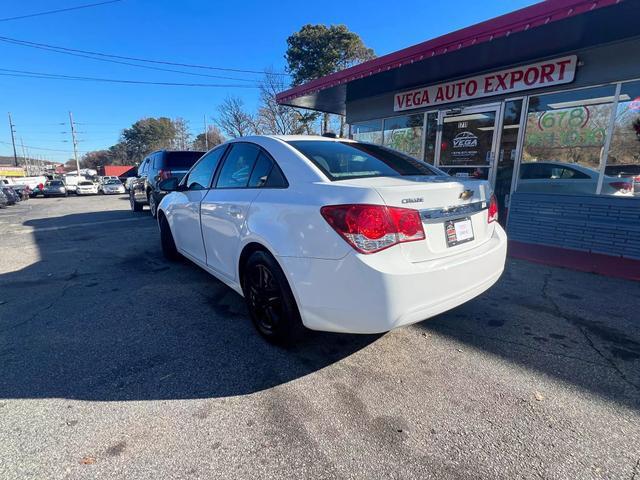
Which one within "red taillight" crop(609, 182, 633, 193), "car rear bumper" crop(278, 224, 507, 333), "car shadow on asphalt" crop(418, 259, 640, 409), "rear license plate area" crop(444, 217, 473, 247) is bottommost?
"car shadow on asphalt" crop(418, 259, 640, 409)

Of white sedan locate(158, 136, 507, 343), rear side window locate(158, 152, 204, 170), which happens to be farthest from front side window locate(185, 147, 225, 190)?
rear side window locate(158, 152, 204, 170)

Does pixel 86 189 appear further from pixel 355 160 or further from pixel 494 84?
pixel 355 160

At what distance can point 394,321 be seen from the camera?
209cm

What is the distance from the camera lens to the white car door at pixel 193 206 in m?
3.79

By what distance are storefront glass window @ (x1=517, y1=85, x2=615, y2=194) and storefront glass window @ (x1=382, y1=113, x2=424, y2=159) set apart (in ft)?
8.30

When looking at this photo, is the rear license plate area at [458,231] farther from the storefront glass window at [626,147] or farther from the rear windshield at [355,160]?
the storefront glass window at [626,147]

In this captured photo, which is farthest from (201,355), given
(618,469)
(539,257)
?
Answer: (539,257)

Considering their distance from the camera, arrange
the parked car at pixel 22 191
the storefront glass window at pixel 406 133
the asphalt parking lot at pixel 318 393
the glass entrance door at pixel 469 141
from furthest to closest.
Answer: the parked car at pixel 22 191, the storefront glass window at pixel 406 133, the glass entrance door at pixel 469 141, the asphalt parking lot at pixel 318 393

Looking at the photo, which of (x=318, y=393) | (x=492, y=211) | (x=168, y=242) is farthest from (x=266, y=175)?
(x=168, y=242)

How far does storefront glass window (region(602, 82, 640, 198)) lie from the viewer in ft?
→ 18.0

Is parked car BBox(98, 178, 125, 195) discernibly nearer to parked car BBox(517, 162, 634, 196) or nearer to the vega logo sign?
the vega logo sign

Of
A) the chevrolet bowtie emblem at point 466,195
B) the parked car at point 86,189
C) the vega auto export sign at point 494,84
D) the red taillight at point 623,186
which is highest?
the vega auto export sign at point 494,84

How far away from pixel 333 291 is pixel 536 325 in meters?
2.17

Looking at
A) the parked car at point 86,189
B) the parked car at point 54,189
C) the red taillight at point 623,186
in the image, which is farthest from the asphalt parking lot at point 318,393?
the parked car at point 86,189
